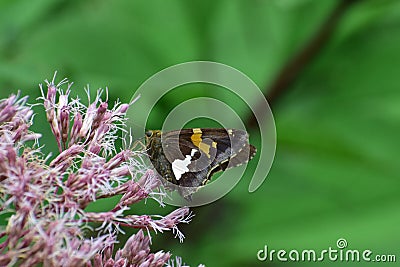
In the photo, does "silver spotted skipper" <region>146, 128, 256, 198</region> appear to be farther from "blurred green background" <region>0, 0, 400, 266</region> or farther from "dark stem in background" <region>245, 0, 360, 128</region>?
"dark stem in background" <region>245, 0, 360, 128</region>

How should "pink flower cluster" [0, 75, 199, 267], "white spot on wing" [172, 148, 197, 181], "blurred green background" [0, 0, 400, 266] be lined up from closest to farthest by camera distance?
"pink flower cluster" [0, 75, 199, 267], "white spot on wing" [172, 148, 197, 181], "blurred green background" [0, 0, 400, 266]

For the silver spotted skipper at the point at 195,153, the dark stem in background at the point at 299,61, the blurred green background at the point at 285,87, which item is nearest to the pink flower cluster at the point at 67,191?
the silver spotted skipper at the point at 195,153

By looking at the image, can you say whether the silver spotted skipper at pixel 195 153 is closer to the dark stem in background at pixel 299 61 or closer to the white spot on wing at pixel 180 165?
the white spot on wing at pixel 180 165

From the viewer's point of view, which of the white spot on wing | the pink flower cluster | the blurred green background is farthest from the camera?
the blurred green background

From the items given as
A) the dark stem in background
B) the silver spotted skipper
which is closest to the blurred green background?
the dark stem in background

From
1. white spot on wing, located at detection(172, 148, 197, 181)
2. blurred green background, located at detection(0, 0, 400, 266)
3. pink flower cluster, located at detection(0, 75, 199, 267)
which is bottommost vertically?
pink flower cluster, located at detection(0, 75, 199, 267)

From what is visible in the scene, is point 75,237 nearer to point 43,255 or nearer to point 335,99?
point 43,255

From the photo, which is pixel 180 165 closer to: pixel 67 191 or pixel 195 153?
pixel 195 153
